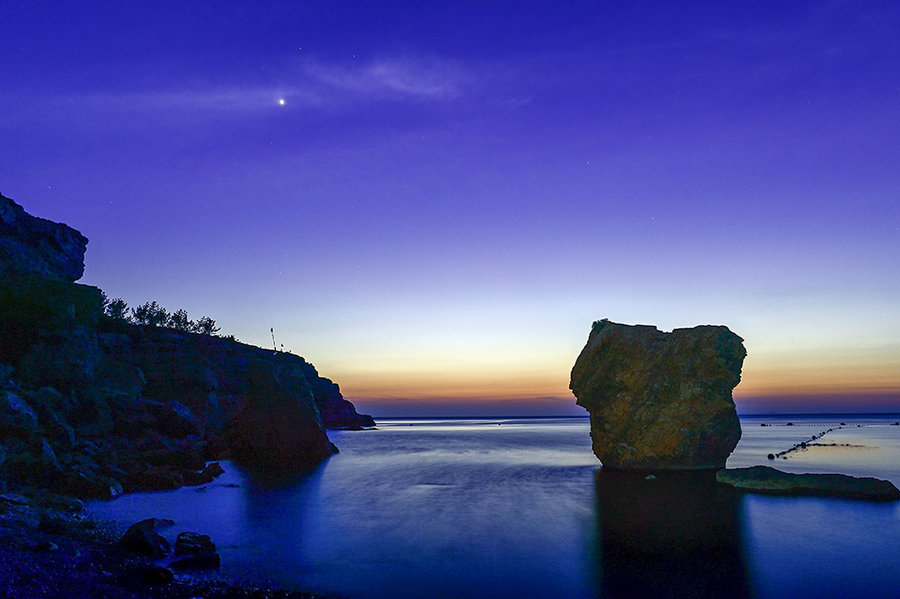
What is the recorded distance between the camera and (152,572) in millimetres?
14945

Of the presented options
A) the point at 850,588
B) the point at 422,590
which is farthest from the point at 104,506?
the point at 850,588

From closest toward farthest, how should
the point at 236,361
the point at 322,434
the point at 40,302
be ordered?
the point at 40,302
the point at 322,434
the point at 236,361

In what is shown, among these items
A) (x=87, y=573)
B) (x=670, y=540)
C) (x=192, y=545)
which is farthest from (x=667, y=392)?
(x=87, y=573)

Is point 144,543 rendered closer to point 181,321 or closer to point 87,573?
point 87,573

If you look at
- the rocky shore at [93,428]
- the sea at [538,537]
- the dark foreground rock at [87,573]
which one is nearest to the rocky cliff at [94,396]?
the rocky shore at [93,428]

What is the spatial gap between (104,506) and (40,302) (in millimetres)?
26487

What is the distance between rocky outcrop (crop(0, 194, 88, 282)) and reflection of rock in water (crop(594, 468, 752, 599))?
5426cm

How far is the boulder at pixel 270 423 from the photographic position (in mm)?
58500

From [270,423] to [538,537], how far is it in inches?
→ 1673

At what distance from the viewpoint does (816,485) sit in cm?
3359

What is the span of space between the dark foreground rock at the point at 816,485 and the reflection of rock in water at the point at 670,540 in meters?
2.02

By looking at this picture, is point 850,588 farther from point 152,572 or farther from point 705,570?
point 152,572

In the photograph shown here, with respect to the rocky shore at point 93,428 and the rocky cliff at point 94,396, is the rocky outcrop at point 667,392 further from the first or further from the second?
the rocky cliff at point 94,396

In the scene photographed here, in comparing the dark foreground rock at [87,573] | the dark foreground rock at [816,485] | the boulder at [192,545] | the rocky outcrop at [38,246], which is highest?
the rocky outcrop at [38,246]
